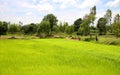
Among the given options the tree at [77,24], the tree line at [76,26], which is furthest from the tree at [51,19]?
the tree at [77,24]

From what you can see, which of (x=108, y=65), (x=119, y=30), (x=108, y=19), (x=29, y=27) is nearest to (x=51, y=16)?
(x=29, y=27)

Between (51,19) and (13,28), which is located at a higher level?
(51,19)

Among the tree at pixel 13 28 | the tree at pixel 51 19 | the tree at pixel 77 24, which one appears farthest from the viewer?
the tree at pixel 77 24

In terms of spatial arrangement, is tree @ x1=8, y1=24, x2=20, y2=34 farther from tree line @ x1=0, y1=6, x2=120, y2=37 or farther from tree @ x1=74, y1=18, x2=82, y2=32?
tree @ x1=74, y1=18, x2=82, y2=32

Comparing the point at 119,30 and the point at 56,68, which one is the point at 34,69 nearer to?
the point at 56,68

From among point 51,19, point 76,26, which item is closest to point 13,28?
point 51,19

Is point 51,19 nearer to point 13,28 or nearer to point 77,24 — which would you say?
point 13,28

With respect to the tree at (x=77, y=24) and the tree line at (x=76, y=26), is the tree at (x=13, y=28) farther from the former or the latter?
the tree at (x=77, y=24)

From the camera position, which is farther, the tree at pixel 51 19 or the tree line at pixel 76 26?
the tree at pixel 51 19

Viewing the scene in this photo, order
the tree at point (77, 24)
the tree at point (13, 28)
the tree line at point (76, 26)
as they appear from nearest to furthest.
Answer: the tree line at point (76, 26)
the tree at point (13, 28)
the tree at point (77, 24)

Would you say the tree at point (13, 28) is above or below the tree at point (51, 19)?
below

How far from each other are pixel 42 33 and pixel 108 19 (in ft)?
73.2

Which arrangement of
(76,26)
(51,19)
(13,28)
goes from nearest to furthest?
(13,28) < (51,19) < (76,26)

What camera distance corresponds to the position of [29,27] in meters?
77.2
